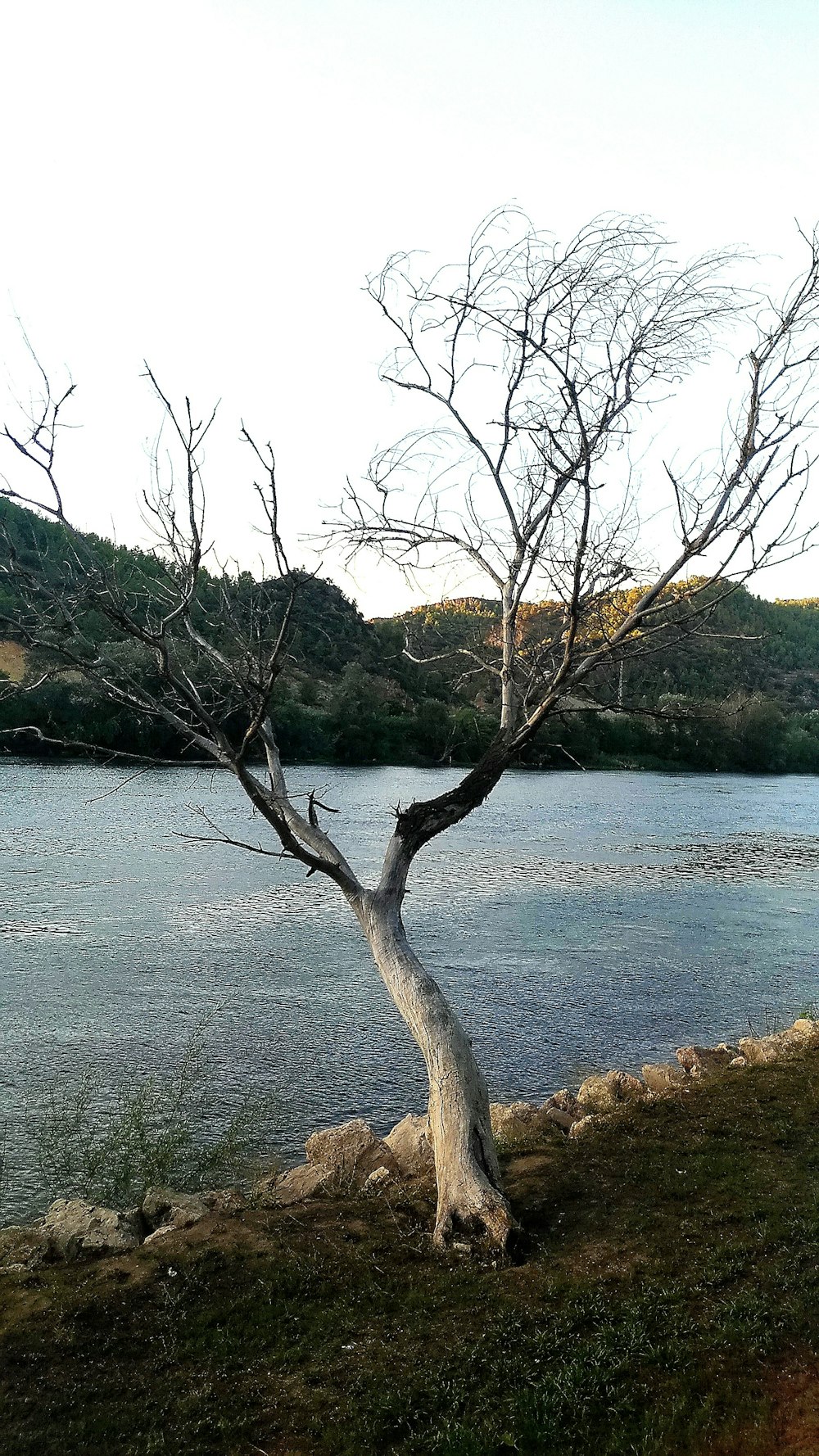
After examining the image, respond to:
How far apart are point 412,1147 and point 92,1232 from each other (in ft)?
8.68

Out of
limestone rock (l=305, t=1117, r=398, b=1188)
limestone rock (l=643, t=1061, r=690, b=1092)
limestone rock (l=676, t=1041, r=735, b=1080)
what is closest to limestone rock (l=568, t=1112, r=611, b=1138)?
limestone rock (l=305, t=1117, r=398, b=1188)

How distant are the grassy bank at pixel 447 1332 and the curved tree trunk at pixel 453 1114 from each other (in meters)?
0.24

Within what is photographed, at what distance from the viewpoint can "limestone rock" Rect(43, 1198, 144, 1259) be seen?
20.5 feet

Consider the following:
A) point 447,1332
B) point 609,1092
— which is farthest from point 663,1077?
point 447,1332

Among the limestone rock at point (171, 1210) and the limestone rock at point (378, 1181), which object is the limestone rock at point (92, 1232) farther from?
the limestone rock at point (378, 1181)

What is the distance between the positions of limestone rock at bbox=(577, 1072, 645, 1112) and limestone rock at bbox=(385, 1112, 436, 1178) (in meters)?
1.69

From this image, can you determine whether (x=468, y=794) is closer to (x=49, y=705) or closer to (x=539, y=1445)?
(x=539, y=1445)

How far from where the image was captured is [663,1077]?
1055 cm

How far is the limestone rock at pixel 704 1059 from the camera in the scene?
1069cm

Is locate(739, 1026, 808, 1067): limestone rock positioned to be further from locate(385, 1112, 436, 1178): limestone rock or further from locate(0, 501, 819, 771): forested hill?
locate(0, 501, 819, 771): forested hill

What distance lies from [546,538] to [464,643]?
8.77 feet

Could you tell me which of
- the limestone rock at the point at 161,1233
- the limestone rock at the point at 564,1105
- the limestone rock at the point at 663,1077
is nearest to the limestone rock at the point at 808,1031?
the limestone rock at the point at 663,1077

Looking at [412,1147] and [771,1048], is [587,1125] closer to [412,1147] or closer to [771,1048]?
[412,1147]

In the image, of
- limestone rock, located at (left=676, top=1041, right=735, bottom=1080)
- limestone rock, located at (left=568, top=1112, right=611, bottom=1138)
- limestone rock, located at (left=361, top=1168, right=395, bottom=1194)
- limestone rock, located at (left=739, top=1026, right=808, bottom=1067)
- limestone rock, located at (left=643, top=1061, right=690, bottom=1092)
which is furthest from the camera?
limestone rock, located at (left=676, top=1041, right=735, bottom=1080)
